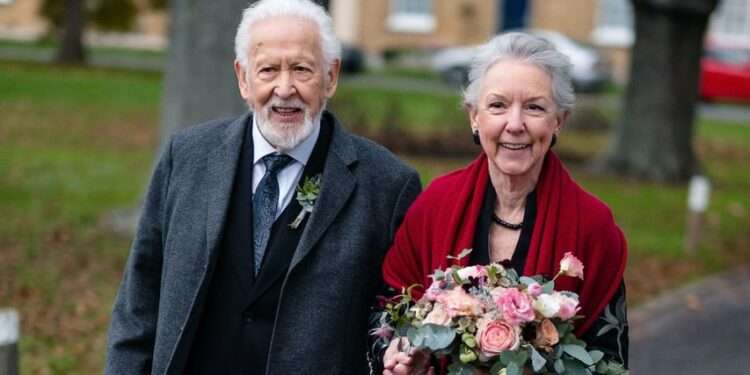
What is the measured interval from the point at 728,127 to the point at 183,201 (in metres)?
23.6

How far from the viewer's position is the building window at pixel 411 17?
145 feet

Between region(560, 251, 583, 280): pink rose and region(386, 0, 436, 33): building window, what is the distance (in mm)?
40790

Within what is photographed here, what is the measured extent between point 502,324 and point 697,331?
685 centimetres

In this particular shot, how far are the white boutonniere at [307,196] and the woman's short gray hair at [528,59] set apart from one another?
504 millimetres

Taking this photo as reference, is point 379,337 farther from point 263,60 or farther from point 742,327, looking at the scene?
point 742,327

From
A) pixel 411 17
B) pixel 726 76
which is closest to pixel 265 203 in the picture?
pixel 726 76

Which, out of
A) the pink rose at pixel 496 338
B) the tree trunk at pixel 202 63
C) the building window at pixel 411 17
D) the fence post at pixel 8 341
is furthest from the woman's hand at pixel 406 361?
the building window at pixel 411 17

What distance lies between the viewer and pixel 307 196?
3838 mm

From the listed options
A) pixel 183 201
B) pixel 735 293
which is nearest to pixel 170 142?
pixel 183 201

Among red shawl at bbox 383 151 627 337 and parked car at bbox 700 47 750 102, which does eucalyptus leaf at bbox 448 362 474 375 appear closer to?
red shawl at bbox 383 151 627 337

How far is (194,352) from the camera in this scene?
385cm

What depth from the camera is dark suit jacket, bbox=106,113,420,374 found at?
3777mm

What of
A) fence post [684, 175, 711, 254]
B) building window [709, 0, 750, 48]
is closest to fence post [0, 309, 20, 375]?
fence post [684, 175, 711, 254]

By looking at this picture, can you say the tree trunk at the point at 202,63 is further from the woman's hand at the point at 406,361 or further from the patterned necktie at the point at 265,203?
the woman's hand at the point at 406,361
